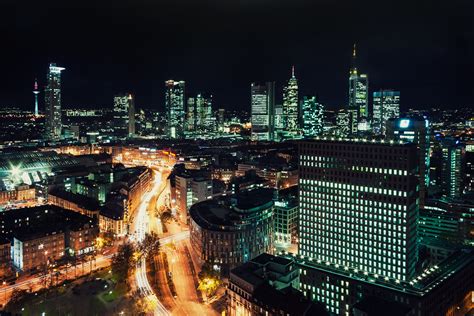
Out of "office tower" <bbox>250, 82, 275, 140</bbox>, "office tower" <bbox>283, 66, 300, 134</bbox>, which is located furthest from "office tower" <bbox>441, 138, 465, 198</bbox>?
"office tower" <bbox>283, 66, 300, 134</bbox>

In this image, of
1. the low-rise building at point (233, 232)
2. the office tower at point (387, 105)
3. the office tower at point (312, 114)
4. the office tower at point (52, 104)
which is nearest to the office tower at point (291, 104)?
the office tower at point (312, 114)

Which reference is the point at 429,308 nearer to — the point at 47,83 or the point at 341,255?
the point at 341,255

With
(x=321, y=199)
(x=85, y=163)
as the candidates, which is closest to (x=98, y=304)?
(x=321, y=199)

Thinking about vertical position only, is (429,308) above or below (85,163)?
below

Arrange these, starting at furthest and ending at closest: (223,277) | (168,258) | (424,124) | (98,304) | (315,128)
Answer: (315,128)
(424,124)
(168,258)
(223,277)
(98,304)

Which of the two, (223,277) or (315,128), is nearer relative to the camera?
(223,277)

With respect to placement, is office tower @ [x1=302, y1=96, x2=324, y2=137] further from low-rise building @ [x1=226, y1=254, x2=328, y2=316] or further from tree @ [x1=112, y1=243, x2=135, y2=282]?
low-rise building @ [x1=226, y1=254, x2=328, y2=316]

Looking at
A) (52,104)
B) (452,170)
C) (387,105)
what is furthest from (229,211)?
(387,105)
